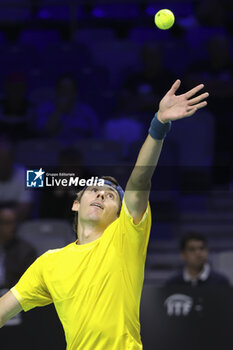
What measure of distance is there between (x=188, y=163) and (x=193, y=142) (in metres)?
0.30

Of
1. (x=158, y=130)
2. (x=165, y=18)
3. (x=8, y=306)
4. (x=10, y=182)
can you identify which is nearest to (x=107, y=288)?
(x=8, y=306)

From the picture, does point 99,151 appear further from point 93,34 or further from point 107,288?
point 107,288

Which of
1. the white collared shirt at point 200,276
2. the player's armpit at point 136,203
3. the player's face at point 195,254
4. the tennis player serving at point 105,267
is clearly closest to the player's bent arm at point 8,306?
the tennis player serving at point 105,267

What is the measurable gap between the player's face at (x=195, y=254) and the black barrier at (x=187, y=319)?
1.59ft

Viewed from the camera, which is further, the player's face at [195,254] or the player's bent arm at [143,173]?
the player's face at [195,254]

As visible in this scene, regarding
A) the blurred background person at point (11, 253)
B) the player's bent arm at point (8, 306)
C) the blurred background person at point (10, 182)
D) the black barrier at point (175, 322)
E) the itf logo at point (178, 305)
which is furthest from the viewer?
the blurred background person at point (10, 182)

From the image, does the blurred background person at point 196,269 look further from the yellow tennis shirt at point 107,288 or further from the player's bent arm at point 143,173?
the player's bent arm at point 143,173

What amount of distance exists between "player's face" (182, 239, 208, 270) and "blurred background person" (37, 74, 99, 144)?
2.25m

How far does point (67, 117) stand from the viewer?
8125 millimetres

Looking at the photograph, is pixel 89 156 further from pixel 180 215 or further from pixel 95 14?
pixel 95 14

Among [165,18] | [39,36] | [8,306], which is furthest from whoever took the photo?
[39,36]

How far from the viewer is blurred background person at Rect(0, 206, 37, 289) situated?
5.83 m

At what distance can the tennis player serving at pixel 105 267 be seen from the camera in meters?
3.59

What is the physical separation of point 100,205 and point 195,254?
232 cm
